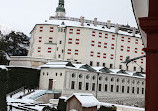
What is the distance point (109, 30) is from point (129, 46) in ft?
21.0

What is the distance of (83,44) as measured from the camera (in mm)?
55750

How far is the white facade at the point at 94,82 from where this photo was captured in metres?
42.9

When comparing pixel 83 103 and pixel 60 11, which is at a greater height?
pixel 60 11

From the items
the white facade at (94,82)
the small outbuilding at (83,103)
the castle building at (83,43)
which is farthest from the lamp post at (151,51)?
the castle building at (83,43)

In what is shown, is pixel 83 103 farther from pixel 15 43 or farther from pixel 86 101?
pixel 15 43

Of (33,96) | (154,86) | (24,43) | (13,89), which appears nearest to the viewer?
(154,86)

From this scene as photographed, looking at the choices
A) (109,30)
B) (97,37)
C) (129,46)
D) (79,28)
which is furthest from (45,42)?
(129,46)

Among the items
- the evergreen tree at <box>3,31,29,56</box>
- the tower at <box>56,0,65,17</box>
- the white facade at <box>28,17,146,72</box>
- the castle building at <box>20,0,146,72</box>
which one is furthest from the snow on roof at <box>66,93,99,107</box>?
the tower at <box>56,0,65,17</box>

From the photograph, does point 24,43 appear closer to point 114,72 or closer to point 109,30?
point 109,30

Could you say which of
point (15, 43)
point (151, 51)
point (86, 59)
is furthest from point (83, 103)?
point (15, 43)

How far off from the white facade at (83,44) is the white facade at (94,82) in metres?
7.36

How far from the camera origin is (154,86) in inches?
104

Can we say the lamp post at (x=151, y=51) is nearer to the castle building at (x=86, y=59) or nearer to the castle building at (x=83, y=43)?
the castle building at (x=86, y=59)

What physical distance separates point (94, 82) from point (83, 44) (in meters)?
12.4
